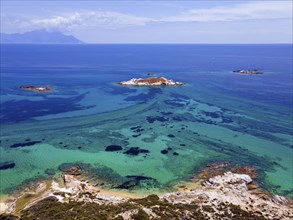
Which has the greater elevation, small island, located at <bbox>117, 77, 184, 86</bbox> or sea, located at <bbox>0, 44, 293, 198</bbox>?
sea, located at <bbox>0, 44, 293, 198</bbox>

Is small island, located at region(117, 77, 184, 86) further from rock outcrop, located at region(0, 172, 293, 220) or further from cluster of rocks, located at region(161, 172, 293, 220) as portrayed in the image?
rock outcrop, located at region(0, 172, 293, 220)

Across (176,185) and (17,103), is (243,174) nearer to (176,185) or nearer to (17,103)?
(176,185)

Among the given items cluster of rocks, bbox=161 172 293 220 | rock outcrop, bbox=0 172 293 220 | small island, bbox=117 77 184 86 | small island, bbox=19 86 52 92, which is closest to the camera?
rock outcrop, bbox=0 172 293 220

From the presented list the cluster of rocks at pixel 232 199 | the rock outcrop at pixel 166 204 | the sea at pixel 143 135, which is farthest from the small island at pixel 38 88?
the cluster of rocks at pixel 232 199

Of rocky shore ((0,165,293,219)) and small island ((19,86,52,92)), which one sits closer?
rocky shore ((0,165,293,219))

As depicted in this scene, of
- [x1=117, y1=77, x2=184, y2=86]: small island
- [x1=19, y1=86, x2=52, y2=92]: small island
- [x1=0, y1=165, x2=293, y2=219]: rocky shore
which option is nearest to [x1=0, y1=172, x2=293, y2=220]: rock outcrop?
[x1=0, y1=165, x2=293, y2=219]: rocky shore

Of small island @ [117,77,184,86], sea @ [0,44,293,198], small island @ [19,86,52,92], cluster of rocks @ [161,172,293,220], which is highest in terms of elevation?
cluster of rocks @ [161,172,293,220]

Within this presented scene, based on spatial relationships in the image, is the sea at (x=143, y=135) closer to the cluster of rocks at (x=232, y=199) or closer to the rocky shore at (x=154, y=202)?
the rocky shore at (x=154, y=202)

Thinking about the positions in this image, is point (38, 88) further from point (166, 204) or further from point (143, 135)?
point (166, 204)

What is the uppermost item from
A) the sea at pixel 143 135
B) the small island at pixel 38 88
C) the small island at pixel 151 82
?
the sea at pixel 143 135

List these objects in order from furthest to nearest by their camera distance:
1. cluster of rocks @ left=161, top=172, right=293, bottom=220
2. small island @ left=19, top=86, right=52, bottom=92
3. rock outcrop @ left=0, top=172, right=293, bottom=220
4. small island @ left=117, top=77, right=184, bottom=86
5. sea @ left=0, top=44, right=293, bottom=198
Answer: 1. small island @ left=117, top=77, right=184, bottom=86
2. small island @ left=19, top=86, right=52, bottom=92
3. sea @ left=0, top=44, right=293, bottom=198
4. cluster of rocks @ left=161, top=172, right=293, bottom=220
5. rock outcrop @ left=0, top=172, right=293, bottom=220
